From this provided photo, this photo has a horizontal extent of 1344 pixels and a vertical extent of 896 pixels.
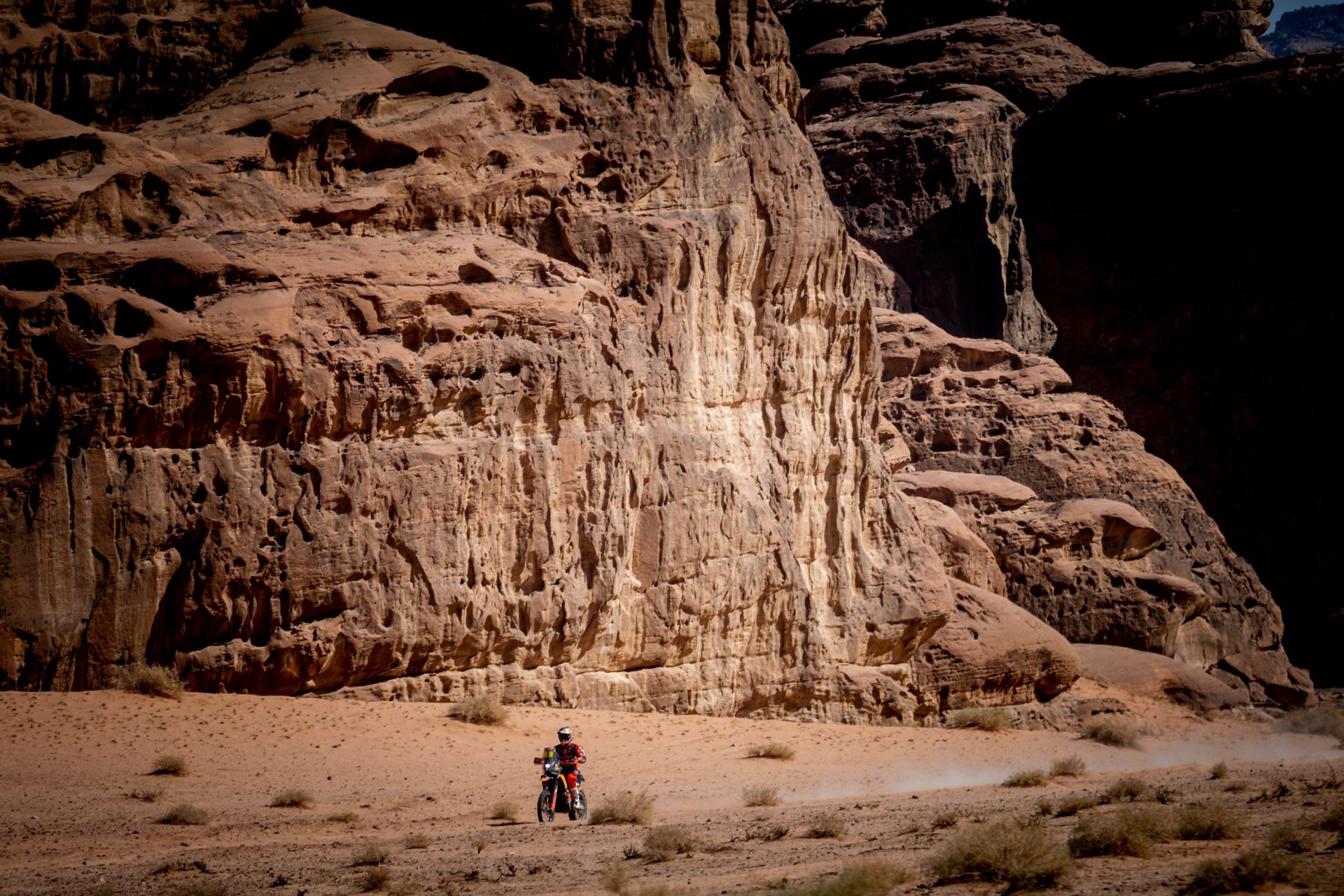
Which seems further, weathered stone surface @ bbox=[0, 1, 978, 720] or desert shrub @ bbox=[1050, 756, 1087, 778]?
desert shrub @ bbox=[1050, 756, 1087, 778]

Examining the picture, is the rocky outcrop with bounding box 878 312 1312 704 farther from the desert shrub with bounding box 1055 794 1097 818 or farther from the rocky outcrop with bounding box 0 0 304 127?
the rocky outcrop with bounding box 0 0 304 127

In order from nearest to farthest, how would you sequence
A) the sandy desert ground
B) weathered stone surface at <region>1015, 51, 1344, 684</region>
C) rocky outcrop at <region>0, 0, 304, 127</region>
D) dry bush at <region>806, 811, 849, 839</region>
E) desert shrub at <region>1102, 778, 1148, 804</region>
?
the sandy desert ground, dry bush at <region>806, 811, 849, 839</region>, desert shrub at <region>1102, 778, 1148, 804</region>, rocky outcrop at <region>0, 0, 304, 127</region>, weathered stone surface at <region>1015, 51, 1344, 684</region>

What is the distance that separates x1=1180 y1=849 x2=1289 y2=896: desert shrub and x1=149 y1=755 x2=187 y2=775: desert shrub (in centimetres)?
953

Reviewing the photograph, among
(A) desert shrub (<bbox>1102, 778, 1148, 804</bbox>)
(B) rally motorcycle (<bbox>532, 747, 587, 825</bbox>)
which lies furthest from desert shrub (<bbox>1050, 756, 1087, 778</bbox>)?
(B) rally motorcycle (<bbox>532, 747, 587, 825</bbox>)

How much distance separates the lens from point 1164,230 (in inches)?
1748

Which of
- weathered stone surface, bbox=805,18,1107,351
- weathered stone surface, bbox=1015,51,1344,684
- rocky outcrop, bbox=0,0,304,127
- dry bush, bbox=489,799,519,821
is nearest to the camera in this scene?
dry bush, bbox=489,799,519,821

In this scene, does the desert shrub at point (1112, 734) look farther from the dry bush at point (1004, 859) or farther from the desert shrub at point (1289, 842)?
the dry bush at point (1004, 859)

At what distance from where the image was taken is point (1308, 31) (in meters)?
112

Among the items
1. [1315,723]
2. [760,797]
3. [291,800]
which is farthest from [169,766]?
[1315,723]

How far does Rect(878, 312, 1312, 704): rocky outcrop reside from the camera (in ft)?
99.4

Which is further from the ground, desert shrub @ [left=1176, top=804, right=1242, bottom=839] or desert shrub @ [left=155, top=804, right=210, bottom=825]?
desert shrub @ [left=1176, top=804, right=1242, bottom=839]

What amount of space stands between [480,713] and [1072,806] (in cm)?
694

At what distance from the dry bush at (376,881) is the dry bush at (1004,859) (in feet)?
13.0

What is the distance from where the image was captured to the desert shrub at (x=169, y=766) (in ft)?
45.8
